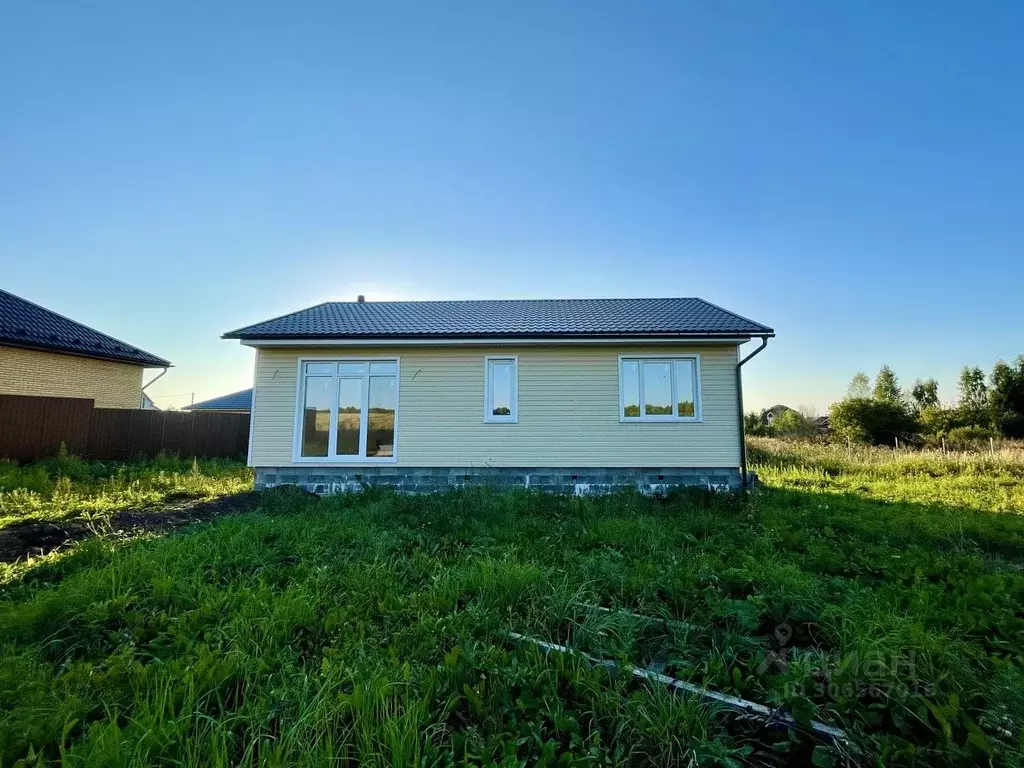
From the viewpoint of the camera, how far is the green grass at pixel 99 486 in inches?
264

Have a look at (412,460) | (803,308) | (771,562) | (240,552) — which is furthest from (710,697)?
(803,308)

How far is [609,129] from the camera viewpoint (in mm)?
9328

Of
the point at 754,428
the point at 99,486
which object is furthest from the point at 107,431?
the point at 754,428

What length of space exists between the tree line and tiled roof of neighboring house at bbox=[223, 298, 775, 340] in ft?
49.2

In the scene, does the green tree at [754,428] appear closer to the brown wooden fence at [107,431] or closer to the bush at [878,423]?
the bush at [878,423]

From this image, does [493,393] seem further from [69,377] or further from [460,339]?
[69,377]

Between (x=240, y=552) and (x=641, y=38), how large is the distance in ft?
34.5

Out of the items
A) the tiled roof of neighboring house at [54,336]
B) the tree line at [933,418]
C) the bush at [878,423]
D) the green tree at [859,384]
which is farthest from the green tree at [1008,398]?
the tiled roof of neighboring house at [54,336]

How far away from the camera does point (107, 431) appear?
1368cm

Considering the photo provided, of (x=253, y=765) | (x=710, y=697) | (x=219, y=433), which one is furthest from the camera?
(x=219, y=433)

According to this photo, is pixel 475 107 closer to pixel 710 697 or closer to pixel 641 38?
pixel 641 38

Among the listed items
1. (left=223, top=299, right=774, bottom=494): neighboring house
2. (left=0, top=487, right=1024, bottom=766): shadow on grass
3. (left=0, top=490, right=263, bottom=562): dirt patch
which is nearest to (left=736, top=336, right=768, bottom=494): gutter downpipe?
(left=223, top=299, right=774, bottom=494): neighboring house

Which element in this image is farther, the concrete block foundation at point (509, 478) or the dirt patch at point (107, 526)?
the concrete block foundation at point (509, 478)

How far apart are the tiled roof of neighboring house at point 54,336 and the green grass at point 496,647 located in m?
14.6
